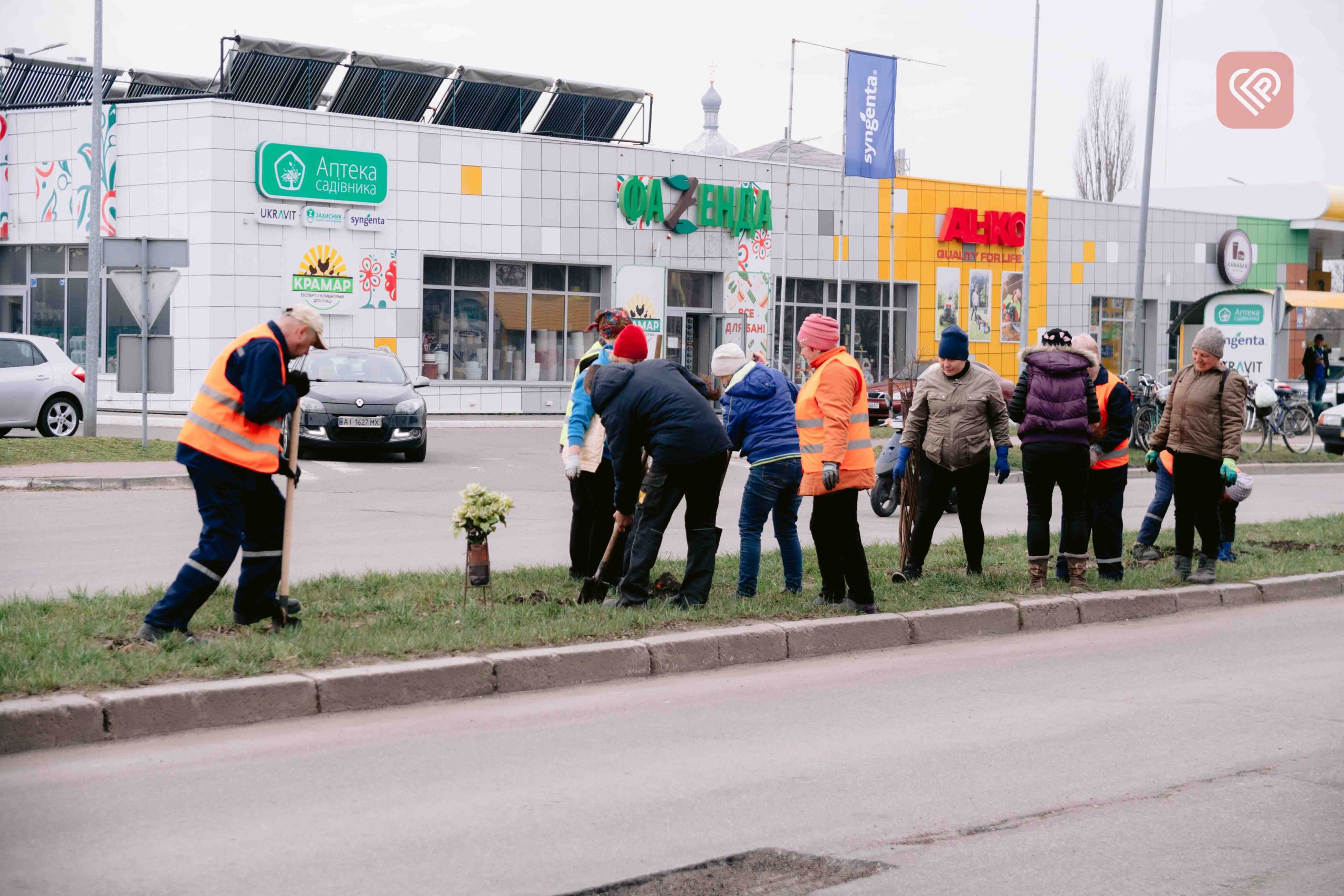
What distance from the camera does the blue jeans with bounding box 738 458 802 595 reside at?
966cm

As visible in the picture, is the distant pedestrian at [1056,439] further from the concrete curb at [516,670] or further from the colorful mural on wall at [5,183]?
the colorful mural on wall at [5,183]

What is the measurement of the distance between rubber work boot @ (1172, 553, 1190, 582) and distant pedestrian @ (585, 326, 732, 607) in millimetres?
4007

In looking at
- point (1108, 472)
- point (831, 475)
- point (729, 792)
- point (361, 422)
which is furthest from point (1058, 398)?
point (361, 422)

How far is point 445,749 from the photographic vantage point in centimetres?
616

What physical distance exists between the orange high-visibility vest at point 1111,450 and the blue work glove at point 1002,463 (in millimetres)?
646

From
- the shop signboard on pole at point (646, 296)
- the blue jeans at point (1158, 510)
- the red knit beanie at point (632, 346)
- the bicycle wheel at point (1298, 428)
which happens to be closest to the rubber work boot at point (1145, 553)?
the blue jeans at point (1158, 510)

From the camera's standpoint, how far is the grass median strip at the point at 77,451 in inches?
717

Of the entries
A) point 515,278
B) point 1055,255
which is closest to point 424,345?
point 515,278

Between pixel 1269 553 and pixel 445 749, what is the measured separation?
888cm

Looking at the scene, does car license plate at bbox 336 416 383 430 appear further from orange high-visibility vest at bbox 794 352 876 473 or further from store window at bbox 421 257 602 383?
orange high-visibility vest at bbox 794 352 876 473

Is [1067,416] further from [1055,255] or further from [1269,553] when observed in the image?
[1055,255]

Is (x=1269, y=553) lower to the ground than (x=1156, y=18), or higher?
lower

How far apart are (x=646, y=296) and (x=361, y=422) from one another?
15.0 meters

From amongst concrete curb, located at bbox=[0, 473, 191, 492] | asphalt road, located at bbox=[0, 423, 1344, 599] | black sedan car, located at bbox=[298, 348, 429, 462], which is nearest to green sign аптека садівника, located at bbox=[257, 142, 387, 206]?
black sedan car, located at bbox=[298, 348, 429, 462]
